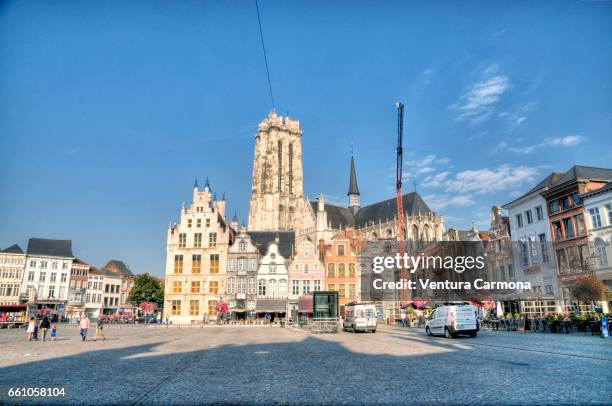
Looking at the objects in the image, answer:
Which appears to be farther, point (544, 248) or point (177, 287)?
point (177, 287)

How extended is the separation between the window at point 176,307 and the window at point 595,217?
45603 millimetres

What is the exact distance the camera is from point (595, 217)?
33.2m

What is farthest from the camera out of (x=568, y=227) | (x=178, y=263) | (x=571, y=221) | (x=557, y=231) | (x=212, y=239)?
(x=212, y=239)

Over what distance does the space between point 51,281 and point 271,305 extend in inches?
1720

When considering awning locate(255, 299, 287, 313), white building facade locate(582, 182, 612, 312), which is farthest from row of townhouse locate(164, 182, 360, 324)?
white building facade locate(582, 182, 612, 312)

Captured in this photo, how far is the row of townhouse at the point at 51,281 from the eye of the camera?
66.7 metres

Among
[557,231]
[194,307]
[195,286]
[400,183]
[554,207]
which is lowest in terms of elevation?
[194,307]

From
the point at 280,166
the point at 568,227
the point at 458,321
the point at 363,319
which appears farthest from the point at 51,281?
the point at 568,227

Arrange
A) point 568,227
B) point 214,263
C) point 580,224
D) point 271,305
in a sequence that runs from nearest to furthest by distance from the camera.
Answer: point 580,224 < point 568,227 < point 271,305 < point 214,263

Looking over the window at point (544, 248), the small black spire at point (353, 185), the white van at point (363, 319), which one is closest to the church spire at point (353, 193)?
the small black spire at point (353, 185)

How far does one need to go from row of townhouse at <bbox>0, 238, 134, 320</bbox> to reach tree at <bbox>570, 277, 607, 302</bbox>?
6382 centimetres

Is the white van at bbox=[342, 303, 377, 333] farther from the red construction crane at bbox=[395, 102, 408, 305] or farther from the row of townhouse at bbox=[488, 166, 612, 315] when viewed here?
the red construction crane at bbox=[395, 102, 408, 305]

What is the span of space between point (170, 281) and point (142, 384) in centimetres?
4790

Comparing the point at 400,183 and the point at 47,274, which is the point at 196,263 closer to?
the point at 47,274
